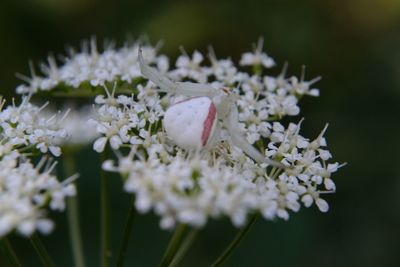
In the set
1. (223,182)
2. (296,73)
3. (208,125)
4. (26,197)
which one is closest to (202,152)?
(208,125)

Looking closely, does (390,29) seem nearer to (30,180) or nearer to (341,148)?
(341,148)

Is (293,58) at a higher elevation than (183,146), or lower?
higher

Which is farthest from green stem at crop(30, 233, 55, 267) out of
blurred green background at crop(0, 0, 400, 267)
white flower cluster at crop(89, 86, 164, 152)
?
blurred green background at crop(0, 0, 400, 267)

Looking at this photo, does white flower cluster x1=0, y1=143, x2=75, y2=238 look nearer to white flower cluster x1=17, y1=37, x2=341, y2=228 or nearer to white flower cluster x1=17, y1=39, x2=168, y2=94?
white flower cluster x1=17, y1=37, x2=341, y2=228

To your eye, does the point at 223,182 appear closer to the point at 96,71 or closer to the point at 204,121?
the point at 204,121

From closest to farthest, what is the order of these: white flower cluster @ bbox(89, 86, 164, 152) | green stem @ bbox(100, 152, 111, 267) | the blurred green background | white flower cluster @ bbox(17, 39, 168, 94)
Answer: white flower cluster @ bbox(89, 86, 164, 152)
green stem @ bbox(100, 152, 111, 267)
white flower cluster @ bbox(17, 39, 168, 94)
the blurred green background

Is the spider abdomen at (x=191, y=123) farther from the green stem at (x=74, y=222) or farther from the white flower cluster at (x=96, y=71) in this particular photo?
the green stem at (x=74, y=222)

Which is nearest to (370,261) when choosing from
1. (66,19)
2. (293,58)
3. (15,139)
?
(293,58)
